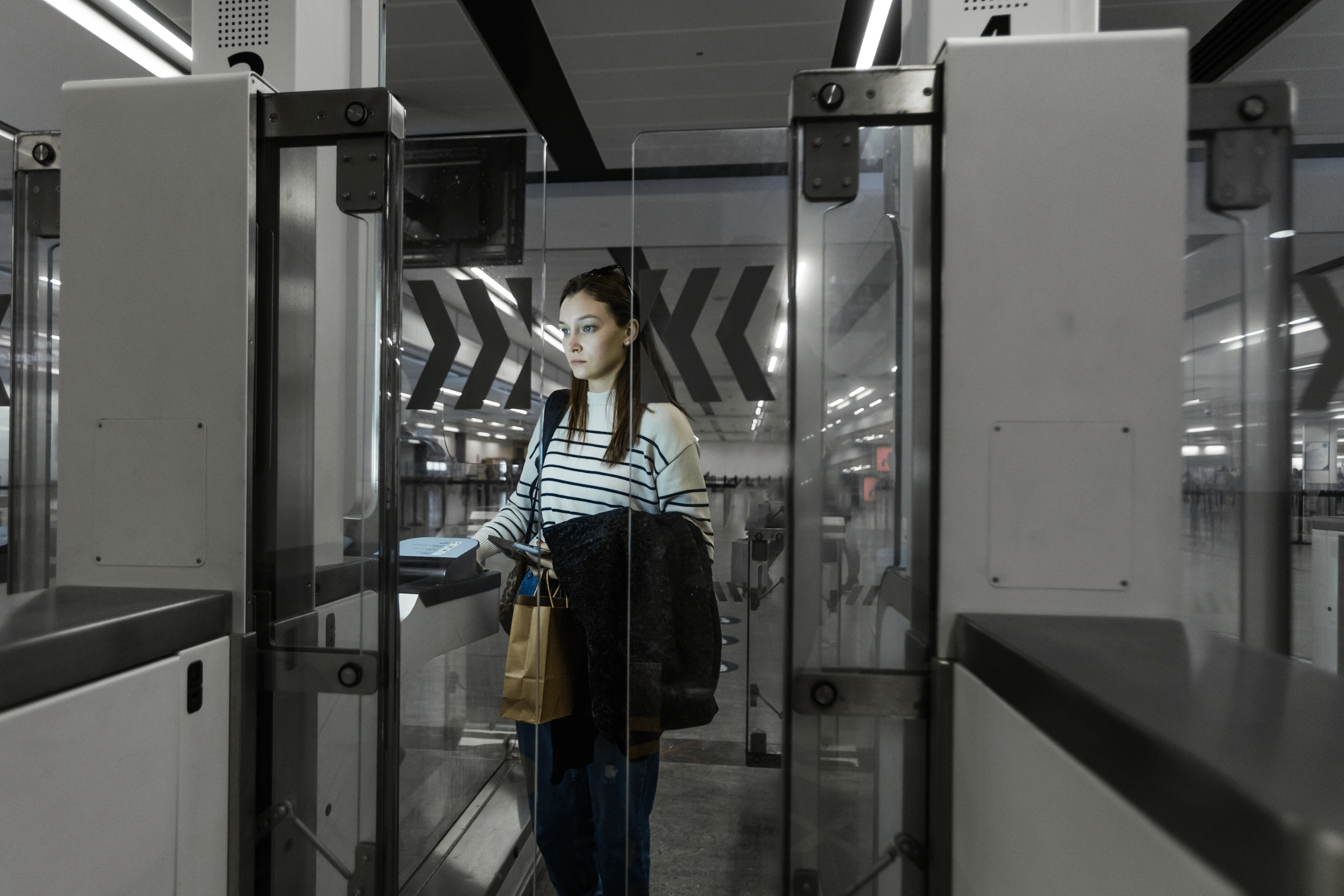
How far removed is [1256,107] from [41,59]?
197 inches

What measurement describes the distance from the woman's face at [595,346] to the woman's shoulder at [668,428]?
190 millimetres

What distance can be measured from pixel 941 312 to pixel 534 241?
915 mm

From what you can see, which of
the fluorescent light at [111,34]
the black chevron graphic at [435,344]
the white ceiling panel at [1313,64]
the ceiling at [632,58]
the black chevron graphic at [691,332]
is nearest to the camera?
the black chevron graphic at [691,332]

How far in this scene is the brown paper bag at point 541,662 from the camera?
5.81ft

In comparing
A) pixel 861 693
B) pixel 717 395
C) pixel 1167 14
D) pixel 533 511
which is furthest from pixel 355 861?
pixel 1167 14

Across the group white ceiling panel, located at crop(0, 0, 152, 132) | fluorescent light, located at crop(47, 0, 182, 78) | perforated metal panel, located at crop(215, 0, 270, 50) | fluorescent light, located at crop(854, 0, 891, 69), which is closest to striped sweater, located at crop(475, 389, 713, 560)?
perforated metal panel, located at crop(215, 0, 270, 50)

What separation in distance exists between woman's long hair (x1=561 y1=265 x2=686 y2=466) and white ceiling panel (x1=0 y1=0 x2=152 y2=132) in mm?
3170

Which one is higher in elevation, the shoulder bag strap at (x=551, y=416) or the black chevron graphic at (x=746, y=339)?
the black chevron graphic at (x=746, y=339)

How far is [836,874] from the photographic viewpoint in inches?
51.8

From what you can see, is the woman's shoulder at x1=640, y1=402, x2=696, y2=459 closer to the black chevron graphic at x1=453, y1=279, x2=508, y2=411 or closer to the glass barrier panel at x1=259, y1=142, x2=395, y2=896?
the black chevron graphic at x1=453, y1=279, x2=508, y2=411

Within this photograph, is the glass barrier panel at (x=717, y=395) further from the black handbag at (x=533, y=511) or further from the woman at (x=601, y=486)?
the black handbag at (x=533, y=511)

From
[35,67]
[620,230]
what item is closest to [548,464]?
[35,67]

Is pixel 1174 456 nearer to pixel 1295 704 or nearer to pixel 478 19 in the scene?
pixel 1295 704

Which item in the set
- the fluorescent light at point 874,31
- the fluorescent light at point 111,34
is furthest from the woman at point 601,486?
the fluorescent light at point 111,34
